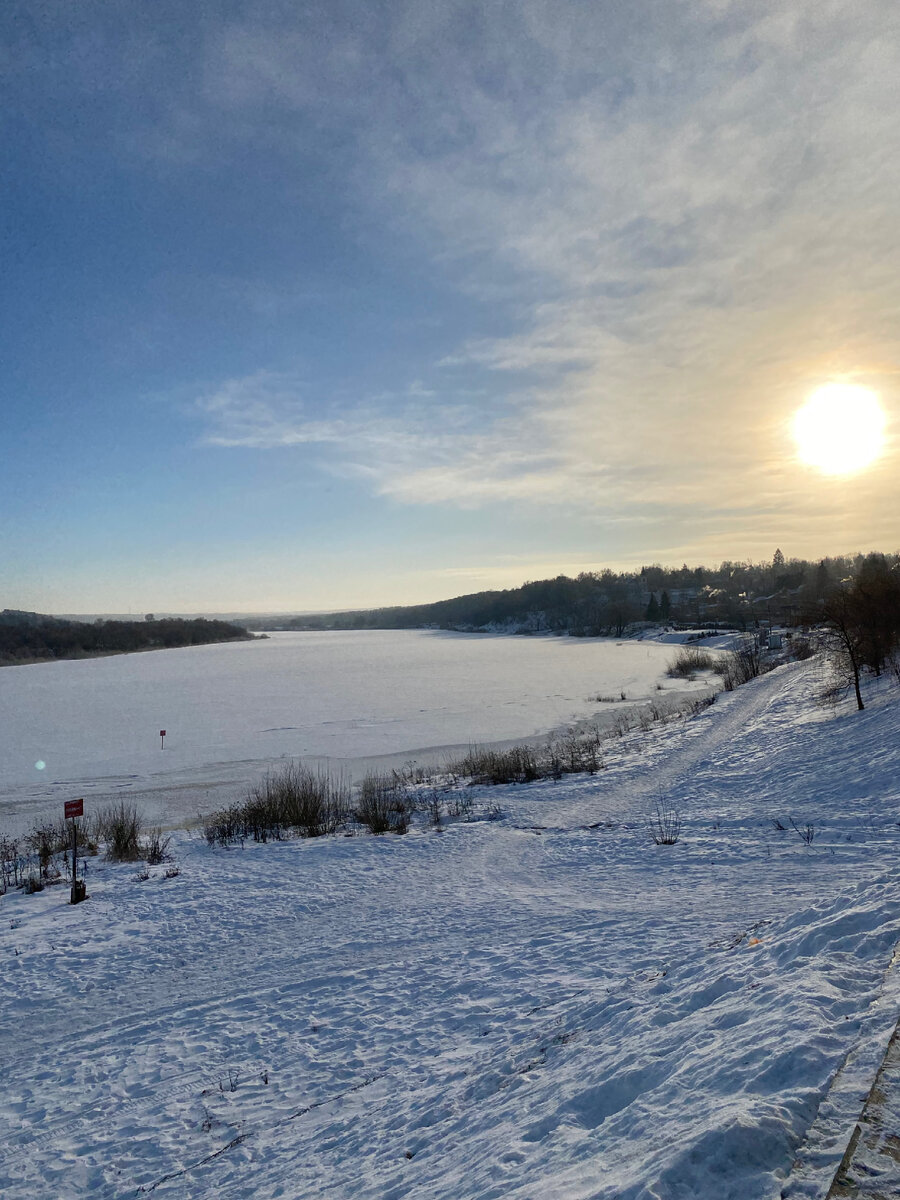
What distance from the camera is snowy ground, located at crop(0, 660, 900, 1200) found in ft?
10.8

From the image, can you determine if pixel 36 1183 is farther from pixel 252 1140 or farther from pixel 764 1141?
pixel 764 1141

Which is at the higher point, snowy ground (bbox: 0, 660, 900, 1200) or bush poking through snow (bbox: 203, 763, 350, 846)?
snowy ground (bbox: 0, 660, 900, 1200)

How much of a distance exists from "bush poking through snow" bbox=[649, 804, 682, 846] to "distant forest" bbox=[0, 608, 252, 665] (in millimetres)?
91859

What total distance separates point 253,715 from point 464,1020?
28907mm

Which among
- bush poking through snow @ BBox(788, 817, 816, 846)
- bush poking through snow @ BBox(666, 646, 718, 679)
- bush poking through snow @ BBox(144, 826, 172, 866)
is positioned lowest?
bush poking through snow @ BBox(666, 646, 718, 679)

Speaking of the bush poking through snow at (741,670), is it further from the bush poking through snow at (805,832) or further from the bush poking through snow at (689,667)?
the bush poking through snow at (805,832)

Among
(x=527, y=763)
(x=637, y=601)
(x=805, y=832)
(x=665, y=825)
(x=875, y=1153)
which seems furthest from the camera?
(x=637, y=601)

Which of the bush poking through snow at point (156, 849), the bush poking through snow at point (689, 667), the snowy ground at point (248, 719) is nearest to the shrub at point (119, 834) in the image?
the bush poking through snow at point (156, 849)

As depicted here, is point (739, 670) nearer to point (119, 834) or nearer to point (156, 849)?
point (156, 849)

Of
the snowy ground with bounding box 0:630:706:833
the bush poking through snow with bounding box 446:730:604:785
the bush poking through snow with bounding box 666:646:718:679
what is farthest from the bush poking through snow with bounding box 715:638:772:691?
the bush poking through snow with bounding box 446:730:604:785

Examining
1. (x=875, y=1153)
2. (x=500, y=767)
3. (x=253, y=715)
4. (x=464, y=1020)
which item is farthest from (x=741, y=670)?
(x=875, y=1153)

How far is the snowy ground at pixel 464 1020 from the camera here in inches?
130

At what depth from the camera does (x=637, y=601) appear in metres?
148

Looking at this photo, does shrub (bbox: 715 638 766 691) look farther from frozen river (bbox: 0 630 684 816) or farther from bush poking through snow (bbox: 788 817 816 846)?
bush poking through snow (bbox: 788 817 816 846)
